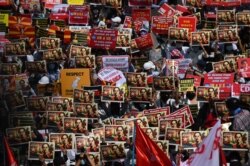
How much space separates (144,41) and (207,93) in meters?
3.93

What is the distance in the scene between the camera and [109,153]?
59.1 ft

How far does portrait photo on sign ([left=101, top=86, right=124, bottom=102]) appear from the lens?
20469 mm

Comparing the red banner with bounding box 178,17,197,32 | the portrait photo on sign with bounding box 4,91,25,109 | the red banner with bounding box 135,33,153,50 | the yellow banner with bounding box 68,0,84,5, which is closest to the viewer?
the portrait photo on sign with bounding box 4,91,25,109

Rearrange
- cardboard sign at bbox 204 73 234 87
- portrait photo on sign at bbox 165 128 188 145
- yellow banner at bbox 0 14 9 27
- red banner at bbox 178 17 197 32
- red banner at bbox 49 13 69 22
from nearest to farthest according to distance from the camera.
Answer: portrait photo on sign at bbox 165 128 188 145 < cardboard sign at bbox 204 73 234 87 < red banner at bbox 178 17 197 32 < yellow banner at bbox 0 14 9 27 < red banner at bbox 49 13 69 22

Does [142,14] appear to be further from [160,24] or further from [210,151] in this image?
[210,151]

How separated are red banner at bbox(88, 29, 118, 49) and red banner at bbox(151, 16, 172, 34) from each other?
1.91m

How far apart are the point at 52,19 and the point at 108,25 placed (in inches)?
66.6

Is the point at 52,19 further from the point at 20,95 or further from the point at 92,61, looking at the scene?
the point at 20,95

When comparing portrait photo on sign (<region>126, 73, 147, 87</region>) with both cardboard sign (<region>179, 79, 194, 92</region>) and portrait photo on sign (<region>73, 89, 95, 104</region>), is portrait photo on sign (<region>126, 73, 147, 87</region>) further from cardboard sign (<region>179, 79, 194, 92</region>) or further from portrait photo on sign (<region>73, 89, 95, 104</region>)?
portrait photo on sign (<region>73, 89, 95, 104</region>)

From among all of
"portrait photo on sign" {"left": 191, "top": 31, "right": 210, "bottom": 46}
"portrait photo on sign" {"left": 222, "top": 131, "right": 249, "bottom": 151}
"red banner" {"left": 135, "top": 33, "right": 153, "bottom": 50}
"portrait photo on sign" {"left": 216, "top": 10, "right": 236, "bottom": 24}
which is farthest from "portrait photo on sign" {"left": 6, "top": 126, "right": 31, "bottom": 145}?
"portrait photo on sign" {"left": 216, "top": 10, "right": 236, "bottom": 24}

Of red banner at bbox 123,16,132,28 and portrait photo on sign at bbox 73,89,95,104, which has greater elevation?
red banner at bbox 123,16,132,28

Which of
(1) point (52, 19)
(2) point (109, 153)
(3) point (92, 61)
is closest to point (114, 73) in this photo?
(3) point (92, 61)

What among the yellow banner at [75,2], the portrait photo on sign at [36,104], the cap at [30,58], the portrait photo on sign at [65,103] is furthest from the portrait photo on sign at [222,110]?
the yellow banner at [75,2]

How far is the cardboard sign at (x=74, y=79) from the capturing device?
71.6 feet
